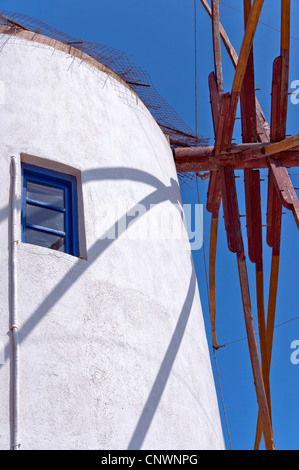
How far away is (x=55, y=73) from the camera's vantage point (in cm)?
1056

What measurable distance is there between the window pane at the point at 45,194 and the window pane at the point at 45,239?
1.54 ft

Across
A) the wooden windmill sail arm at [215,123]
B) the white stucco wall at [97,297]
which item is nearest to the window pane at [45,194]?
the white stucco wall at [97,297]

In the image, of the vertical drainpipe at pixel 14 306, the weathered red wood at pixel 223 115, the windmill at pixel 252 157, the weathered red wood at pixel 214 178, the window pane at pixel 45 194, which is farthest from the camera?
the weathered red wood at pixel 214 178

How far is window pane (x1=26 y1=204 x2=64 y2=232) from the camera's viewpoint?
29.9ft

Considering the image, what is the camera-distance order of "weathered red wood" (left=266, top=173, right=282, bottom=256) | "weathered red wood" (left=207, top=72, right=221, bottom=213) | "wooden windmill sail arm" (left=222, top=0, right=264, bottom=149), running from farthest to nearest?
"weathered red wood" (left=266, top=173, right=282, bottom=256)
"weathered red wood" (left=207, top=72, right=221, bottom=213)
"wooden windmill sail arm" (left=222, top=0, right=264, bottom=149)

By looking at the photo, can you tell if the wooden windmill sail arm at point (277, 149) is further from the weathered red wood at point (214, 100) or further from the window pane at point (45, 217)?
the window pane at point (45, 217)

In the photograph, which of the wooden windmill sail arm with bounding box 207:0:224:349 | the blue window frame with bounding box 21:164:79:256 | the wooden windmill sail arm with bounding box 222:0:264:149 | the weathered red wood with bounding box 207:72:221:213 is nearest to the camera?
the blue window frame with bounding box 21:164:79:256

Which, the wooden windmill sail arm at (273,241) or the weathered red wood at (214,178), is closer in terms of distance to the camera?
the weathered red wood at (214,178)

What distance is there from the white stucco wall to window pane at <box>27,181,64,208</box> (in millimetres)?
273

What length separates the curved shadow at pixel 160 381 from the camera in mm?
7965

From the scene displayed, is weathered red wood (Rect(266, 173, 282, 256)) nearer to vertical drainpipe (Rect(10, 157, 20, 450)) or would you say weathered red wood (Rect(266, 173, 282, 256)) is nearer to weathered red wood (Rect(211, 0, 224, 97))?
A: weathered red wood (Rect(211, 0, 224, 97))

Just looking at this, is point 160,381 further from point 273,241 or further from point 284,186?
point 273,241

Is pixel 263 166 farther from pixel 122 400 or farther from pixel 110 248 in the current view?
pixel 122 400

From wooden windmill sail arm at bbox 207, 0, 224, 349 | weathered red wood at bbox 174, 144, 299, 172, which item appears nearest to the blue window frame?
wooden windmill sail arm at bbox 207, 0, 224, 349
